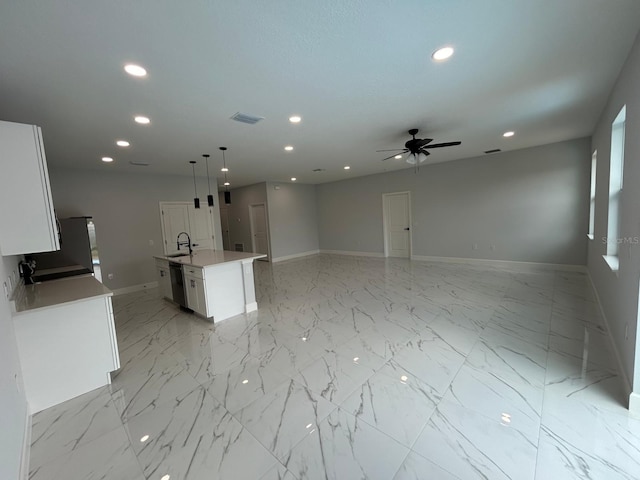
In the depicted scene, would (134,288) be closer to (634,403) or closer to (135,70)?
(135,70)

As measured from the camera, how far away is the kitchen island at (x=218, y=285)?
3803mm

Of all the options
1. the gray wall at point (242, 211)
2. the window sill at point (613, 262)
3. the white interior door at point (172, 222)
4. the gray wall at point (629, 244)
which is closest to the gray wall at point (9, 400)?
the gray wall at point (629, 244)

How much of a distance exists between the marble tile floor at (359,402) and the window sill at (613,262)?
771 mm

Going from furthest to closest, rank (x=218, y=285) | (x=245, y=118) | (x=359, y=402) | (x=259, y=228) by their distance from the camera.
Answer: (x=259, y=228), (x=218, y=285), (x=245, y=118), (x=359, y=402)

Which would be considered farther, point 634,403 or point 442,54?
point 442,54

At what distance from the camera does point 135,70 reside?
209cm

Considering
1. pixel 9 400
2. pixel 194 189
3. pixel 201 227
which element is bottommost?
pixel 9 400

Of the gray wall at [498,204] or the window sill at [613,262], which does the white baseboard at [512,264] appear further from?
the window sill at [613,262]

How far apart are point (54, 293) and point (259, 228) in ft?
21.3

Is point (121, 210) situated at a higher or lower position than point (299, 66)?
lower

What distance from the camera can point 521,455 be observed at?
157cm

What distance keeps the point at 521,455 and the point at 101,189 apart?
7340 millimetres

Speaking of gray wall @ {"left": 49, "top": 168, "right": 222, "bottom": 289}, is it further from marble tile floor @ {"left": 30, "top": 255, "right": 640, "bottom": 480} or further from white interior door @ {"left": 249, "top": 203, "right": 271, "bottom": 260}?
white interior door @ {"left": 249, "top": 203, "right": 271, "bottom": 260}

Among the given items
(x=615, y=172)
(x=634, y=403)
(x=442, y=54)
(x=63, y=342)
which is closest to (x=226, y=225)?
(x=63, y=342)
